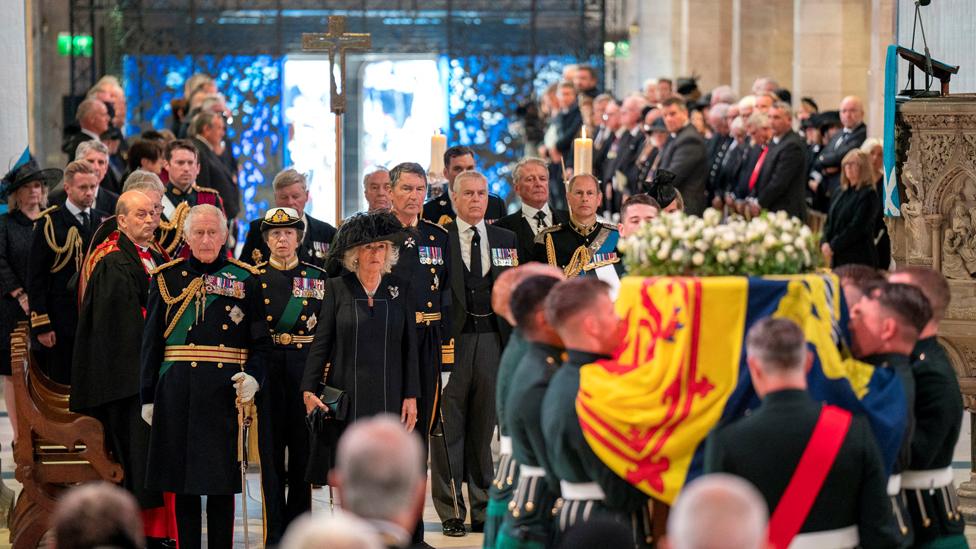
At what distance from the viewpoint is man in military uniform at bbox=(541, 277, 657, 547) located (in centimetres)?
542

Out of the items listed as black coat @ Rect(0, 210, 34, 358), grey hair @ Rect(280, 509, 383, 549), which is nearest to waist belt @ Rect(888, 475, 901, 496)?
grey hair @ Rect(280, 509, 383, 549)

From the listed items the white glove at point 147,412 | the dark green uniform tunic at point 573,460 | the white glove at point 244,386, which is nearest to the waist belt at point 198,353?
the white glove at point 244,386

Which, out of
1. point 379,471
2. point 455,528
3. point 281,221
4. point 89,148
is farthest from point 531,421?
point 89,148

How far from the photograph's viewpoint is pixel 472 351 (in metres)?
8.97

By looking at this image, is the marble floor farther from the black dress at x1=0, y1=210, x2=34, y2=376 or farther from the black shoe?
the black dress at x1=0, y1=210, x2=34, y2=376

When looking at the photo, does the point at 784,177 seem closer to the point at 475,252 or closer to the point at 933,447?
the point at 475,252

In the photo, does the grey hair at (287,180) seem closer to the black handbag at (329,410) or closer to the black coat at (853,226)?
the black handbag at (329,410)

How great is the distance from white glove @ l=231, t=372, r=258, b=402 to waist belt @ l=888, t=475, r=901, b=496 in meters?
3.24

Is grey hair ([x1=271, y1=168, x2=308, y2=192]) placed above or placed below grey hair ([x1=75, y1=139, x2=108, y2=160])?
below

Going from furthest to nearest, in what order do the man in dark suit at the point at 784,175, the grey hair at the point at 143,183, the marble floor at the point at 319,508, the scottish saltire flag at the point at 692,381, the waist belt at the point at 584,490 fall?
1. the man in dark suit at the point at 784,175
2. the grey hair at the point at 143,183
3. the marble floor at the point at 319,508
4. the waist belt at the point at 584,490
5. the scottish saltire flag at the point at 692,381

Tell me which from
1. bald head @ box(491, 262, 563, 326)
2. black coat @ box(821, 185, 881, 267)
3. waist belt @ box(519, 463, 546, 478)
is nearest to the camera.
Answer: waist belt @ box(519, 463, 546, 478)

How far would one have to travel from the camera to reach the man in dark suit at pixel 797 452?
4.94 metres

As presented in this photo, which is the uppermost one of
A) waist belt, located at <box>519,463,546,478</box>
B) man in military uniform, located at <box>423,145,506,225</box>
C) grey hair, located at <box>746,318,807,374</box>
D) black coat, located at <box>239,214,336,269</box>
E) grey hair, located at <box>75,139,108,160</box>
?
grey hair, located at <box>75,139,108,160</box>

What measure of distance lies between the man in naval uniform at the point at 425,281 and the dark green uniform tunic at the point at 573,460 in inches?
103
